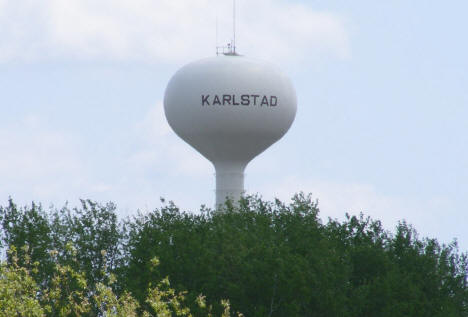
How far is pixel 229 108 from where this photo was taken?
39.4 metres

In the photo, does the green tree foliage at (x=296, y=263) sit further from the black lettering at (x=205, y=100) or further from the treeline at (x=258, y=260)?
the black lettering at (x=205, y=100)

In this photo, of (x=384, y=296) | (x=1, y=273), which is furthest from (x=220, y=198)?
(x=1, y=273)

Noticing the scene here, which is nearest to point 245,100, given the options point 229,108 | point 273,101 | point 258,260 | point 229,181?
point 229,108

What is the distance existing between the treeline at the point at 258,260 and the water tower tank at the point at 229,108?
2.43 meters

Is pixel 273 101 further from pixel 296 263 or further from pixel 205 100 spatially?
pixel 296 263

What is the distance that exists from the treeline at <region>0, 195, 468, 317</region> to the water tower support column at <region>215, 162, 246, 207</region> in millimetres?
2163

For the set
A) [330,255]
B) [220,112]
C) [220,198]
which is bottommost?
[330,255]

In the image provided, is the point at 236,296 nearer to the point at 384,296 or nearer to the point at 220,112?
the point at 384,296

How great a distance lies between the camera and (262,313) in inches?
1152

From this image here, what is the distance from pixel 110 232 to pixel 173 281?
30.3ft

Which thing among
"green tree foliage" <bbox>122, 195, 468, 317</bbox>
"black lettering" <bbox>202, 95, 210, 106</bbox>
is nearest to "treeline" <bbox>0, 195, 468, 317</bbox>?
"green tree foliage" <bbox>122, 195, 468, 317</bbox>

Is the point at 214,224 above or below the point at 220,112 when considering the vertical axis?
below

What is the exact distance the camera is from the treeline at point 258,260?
3034cm

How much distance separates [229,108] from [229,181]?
12.2ft
